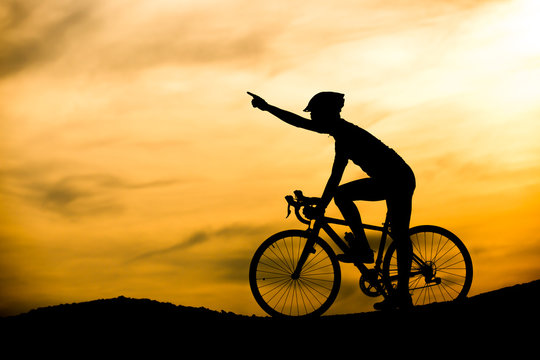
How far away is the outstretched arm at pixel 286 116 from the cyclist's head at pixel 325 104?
18 cm

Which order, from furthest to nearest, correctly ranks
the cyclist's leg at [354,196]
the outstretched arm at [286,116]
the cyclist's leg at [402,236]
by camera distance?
the cyclist's leg at [402,236] → the cyclist's leg at [354,196] → the outstretched arm at [286,116]

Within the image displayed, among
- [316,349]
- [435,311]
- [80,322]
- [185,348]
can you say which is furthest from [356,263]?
[80,322]

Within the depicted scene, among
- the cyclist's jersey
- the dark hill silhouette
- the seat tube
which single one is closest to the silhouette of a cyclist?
the cyclist's jersey

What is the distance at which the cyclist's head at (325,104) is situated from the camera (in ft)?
29.3

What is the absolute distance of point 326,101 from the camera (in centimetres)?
897

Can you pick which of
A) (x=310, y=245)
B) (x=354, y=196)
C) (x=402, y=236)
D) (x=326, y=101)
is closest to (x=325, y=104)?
(x=326, y=101)

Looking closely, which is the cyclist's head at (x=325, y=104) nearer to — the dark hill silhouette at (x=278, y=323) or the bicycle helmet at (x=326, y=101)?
the bicycle helmet at (x=326, y=101)

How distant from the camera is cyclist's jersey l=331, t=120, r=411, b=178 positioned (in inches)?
353

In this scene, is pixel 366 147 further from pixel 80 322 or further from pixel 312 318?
pixel 80 322

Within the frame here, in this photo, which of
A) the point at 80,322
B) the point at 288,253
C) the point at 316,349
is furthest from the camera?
the point at 288,253

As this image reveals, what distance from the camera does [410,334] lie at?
26.6 feet

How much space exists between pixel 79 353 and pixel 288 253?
124 inches

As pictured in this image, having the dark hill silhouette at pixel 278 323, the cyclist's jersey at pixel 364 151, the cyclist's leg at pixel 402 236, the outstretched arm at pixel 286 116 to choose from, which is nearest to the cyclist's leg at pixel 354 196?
the cyclist's jersey at pixel 364 151

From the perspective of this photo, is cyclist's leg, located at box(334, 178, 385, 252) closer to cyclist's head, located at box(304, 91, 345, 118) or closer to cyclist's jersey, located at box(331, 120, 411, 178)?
cyclist's jersey, located at box(331, 120, 411, 178)
